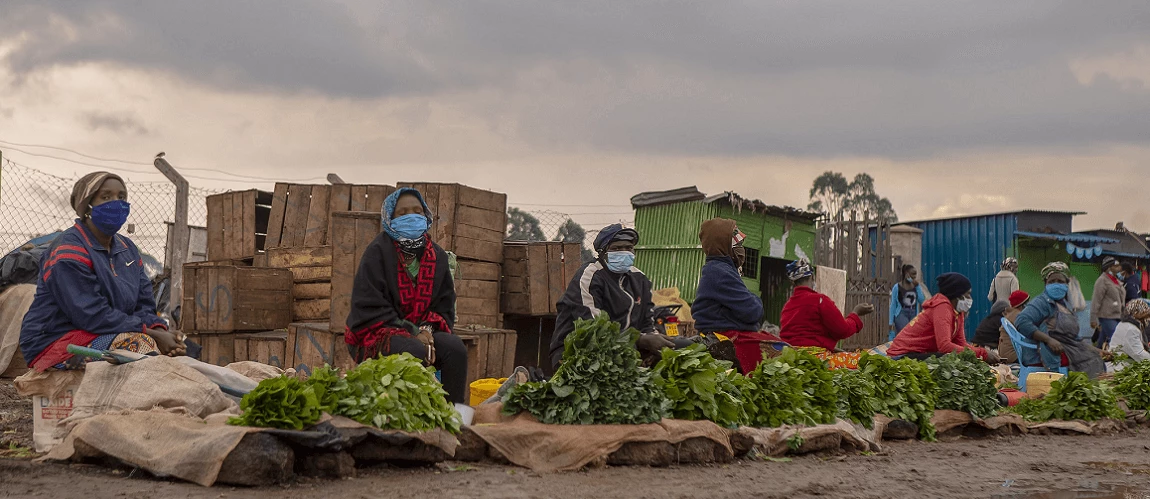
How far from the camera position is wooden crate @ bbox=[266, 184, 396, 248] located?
9906mm

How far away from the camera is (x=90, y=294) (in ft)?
17.5

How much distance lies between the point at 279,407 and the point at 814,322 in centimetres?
540

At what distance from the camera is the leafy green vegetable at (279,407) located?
15.4 feet

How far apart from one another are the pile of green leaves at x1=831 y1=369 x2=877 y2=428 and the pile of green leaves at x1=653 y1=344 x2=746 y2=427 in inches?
52.2

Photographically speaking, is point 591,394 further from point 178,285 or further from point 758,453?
point 178,285

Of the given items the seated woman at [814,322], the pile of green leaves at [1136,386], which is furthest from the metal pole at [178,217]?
the pile of green leaves at [1136,386]

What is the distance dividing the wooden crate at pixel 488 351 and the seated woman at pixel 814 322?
8.60 feet

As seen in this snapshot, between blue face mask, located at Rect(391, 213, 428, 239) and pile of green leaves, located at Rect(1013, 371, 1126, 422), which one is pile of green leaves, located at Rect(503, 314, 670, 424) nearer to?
blue face mask, located at Rect(391, 213, 428, 239)

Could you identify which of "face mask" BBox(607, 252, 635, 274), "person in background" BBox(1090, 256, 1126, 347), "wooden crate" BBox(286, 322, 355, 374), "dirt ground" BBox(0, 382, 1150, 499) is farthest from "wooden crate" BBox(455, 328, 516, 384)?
"person in background" BBox(1090, 256, 1126, 347)

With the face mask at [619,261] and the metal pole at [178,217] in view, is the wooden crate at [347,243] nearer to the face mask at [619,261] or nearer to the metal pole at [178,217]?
the face mask at [619,261]

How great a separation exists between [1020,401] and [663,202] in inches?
399

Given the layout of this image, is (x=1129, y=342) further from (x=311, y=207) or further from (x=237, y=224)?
(x=237, y=224)

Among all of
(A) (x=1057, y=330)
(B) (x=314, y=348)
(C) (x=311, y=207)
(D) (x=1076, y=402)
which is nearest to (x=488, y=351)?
(B) (x=314, y=348)

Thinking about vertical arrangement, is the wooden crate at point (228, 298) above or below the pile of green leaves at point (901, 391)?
above
